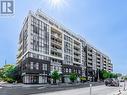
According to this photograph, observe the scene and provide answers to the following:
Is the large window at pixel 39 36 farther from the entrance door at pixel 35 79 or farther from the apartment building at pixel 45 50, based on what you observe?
the entrance door at pixel 35 79

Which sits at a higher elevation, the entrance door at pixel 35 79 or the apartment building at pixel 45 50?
the apartment building at pixel 45 50

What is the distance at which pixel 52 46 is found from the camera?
92938 mm

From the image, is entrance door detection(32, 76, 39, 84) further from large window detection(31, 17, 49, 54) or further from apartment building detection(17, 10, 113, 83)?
large window detection(31, 17, 49, 54)

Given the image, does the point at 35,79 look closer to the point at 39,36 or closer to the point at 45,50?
the point at 45,50

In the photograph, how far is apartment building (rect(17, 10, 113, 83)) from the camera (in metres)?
81.0

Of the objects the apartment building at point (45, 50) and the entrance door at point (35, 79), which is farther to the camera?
the entrance door at point (35, 79)

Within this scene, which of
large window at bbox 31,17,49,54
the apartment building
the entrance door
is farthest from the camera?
the entrance door

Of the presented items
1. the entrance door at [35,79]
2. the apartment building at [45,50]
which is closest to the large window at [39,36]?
the apartment building at [45,50]

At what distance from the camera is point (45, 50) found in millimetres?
87000

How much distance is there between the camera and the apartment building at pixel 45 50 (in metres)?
81.0

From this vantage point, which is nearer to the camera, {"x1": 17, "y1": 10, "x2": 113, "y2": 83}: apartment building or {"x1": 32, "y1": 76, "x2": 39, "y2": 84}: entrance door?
{"x1": 17, "y1": 10, "x2": 113, "y2": 83}: apartment building

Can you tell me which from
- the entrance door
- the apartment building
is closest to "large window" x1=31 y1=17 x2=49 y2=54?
the apartment building

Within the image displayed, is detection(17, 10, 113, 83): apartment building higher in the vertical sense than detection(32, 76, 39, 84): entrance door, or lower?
higher

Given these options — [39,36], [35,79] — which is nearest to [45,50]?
[39,36]
